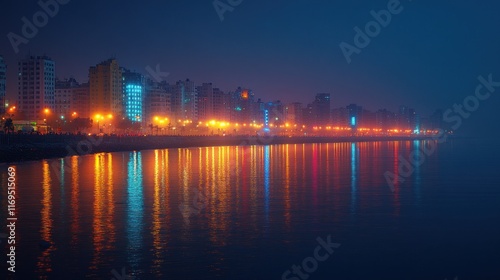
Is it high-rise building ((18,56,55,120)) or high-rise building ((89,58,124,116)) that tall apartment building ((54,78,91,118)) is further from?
high-rise building ((18,56,55,120))

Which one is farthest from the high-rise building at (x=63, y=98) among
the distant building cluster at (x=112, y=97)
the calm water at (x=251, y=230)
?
the calm water at (x=251, y=230)

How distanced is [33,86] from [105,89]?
670 inches

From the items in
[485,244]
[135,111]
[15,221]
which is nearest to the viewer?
[485,244]

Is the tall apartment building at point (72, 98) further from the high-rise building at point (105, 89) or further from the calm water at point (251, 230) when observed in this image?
the calm water at point (251, 230)

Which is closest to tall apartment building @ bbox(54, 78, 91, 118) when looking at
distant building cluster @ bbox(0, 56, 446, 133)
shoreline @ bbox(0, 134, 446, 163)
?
distant building cluster @ bbox(0, 56, 446, 133)

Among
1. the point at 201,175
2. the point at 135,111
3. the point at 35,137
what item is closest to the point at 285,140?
the point at 135,111

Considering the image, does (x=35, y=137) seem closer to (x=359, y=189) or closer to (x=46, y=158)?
(x=46, y=158)

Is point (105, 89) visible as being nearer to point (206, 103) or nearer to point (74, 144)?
point (206, 103)

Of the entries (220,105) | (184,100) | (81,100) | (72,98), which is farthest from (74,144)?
(220,105)

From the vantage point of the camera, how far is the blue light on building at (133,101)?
152500 millimetres

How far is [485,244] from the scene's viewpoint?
1526cm

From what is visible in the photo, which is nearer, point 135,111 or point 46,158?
point 46,158

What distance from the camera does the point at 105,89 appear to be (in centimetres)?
14362

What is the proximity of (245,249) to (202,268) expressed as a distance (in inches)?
77.4
